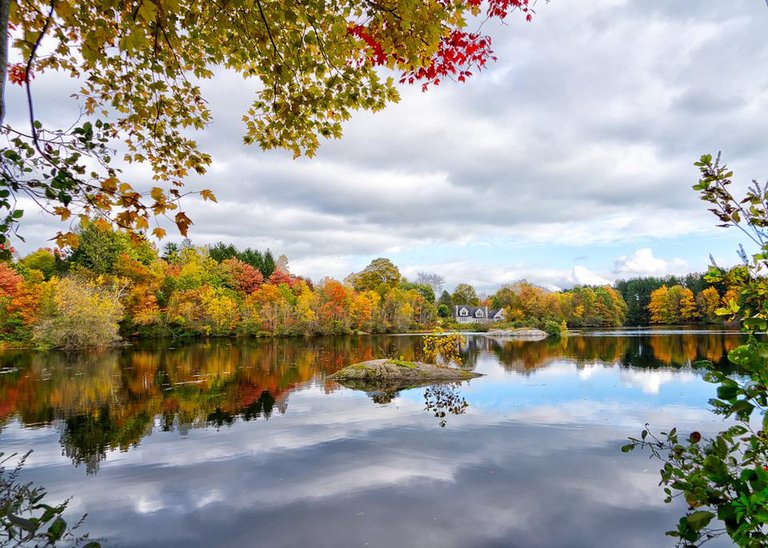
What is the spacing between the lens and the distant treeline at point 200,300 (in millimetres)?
33125

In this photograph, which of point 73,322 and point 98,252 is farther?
point 98,252

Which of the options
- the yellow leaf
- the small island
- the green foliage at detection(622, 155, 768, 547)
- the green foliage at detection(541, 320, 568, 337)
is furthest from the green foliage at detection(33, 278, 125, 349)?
the green foliage at detection(541, 320, 568, 337)

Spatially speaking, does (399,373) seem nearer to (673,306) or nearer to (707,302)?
(707,302)

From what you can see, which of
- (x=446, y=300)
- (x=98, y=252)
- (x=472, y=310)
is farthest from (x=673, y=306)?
(x=98, y=252)

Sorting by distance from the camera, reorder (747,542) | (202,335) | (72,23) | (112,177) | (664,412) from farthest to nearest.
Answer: (202,335) → (664,412) → (72,23) → (112,177) → (747,542)

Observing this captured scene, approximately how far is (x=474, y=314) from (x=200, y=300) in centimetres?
6089

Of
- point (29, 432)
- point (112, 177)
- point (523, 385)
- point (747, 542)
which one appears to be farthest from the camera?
point (523, 385)

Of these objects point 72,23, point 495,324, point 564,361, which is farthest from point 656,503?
point 495,324

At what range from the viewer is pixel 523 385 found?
16.3 m

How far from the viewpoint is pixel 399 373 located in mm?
16828

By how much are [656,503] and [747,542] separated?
5.74 metres

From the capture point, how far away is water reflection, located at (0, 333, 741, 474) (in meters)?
10.7

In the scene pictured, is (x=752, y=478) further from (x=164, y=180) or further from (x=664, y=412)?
(x=664, y=412)

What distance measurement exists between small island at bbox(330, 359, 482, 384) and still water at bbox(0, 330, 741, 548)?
1094 millimetres
